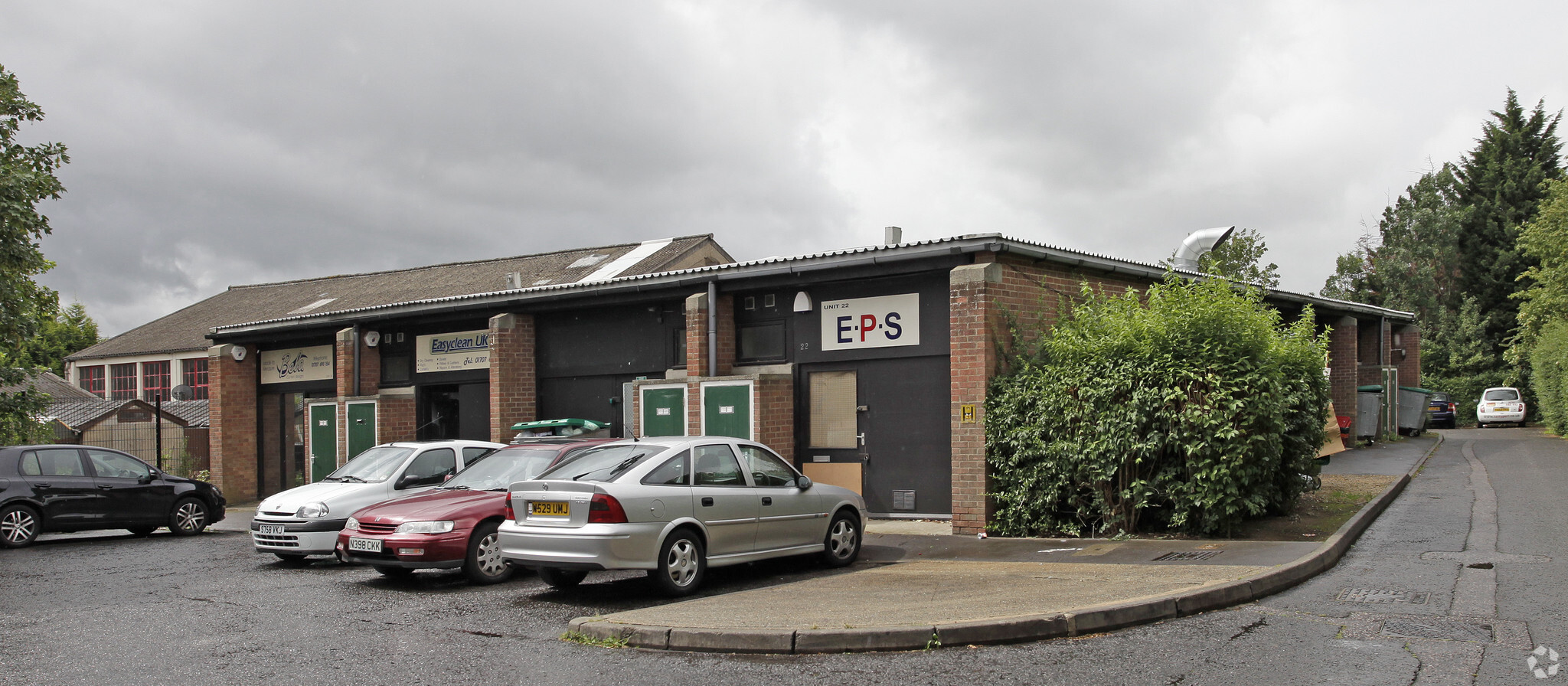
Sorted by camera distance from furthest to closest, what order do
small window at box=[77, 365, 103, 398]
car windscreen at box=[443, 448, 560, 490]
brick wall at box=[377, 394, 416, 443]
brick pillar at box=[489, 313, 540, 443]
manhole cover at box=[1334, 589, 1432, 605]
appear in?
small window at box=[77, 365, 103, 398]
brick wall at box=[377, 394, 416, 443]
brick pillar at box=[489, 313, 540, 443]
car windscreen at box=[443, 448, 560, 490]
manhole cover at box=[1334, 589, 1432, 605]

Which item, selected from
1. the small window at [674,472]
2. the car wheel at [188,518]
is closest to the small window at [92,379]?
Result: the car wheel at [188,518]

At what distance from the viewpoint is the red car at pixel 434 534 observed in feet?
31.6

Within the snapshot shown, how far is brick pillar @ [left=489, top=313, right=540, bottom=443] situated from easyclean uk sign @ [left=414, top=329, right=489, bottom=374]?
1068mm

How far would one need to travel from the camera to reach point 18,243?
18812 mm

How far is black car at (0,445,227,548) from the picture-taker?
14.0m

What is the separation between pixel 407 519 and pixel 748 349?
260 inches

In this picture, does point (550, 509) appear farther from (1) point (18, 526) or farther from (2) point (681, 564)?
(1) point (18, 526)

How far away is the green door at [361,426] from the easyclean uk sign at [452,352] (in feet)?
3.78

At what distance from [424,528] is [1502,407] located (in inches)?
1598

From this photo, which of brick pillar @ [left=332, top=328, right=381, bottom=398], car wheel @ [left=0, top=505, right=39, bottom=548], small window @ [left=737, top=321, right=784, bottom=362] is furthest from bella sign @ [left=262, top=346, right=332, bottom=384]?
small window @ [left=737, top=321, right=784, bottom=362]

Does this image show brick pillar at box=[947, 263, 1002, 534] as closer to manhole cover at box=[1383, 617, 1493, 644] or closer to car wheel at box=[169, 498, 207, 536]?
manhole cover at box=[1383, 617, 1493, 644]

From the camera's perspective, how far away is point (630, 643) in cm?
700

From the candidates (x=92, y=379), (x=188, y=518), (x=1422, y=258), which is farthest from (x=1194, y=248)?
(x=92, y=379)

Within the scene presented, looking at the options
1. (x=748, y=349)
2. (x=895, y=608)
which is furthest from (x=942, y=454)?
(x=895, y=608)
